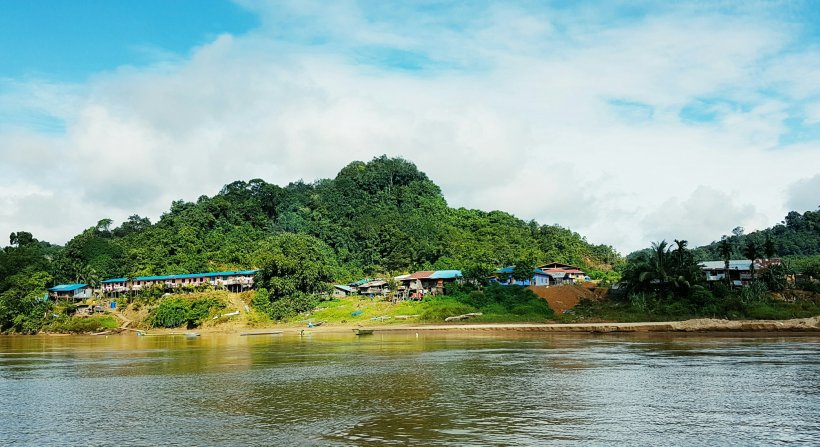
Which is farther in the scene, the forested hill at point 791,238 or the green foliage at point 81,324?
the forested hill at point 791,238

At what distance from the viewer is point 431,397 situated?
2553 cm

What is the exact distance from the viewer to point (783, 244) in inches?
4343

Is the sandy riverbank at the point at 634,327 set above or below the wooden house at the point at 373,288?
below

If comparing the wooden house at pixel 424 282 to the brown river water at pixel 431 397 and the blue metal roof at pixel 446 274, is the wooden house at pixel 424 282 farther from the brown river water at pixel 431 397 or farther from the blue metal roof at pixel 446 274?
the brown river water at pixel 431 397

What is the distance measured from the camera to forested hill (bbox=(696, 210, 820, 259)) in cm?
10662

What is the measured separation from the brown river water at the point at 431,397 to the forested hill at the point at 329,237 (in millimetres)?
45500

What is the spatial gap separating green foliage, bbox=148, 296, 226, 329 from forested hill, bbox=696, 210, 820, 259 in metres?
82.9

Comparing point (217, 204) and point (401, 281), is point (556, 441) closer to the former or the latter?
point (401, 281)

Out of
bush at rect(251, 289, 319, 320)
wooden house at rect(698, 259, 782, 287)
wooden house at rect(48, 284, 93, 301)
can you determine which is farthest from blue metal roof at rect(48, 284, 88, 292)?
wooden house at rect(698, 259, 782, 287)

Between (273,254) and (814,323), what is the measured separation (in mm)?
67513

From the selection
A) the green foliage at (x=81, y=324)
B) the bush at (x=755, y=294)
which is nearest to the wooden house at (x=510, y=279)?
the bush at (x=755, y=294)

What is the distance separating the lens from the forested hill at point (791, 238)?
10662cm

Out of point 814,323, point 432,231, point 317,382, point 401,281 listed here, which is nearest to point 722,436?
point 317,382

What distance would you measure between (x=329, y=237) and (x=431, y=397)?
89.1 m
